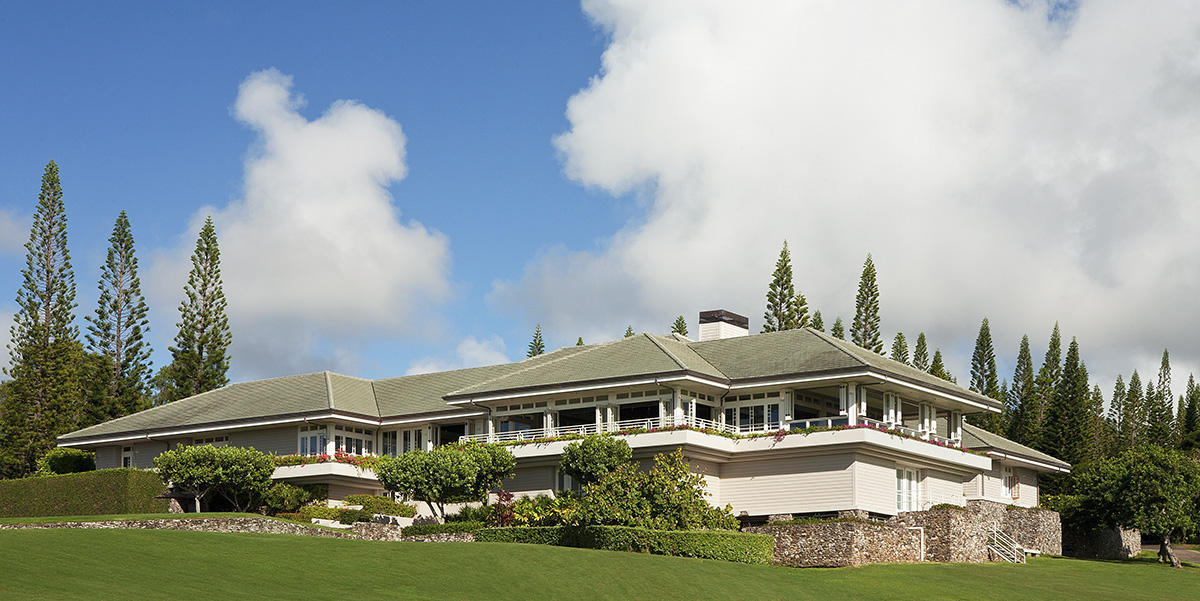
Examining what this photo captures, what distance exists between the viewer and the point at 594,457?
129 feet

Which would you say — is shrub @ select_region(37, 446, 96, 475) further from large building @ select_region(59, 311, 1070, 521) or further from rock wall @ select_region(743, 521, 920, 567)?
rock wall @ select_region(743, 521, 920, 567)

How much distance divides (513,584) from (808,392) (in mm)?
19908

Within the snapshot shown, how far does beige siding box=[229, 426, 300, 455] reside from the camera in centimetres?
5191

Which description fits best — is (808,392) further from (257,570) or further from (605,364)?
(257,570)

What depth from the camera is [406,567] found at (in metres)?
28.5

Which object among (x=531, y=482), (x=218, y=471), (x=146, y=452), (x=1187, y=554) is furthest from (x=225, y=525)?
(x=1187, y=554)

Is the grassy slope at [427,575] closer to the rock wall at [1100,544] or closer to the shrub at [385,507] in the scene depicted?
the shrub at [385,507]

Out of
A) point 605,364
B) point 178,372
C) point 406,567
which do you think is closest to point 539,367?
point 605,364

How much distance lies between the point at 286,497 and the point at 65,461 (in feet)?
45.4

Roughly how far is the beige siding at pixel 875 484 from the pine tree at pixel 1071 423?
36463 millimetres

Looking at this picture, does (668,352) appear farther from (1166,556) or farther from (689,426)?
(1166,556)

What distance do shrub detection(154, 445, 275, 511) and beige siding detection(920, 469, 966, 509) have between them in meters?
24.1

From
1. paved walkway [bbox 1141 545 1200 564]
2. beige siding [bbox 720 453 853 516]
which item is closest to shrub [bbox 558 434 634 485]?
beige siding [bbox 720 453 853 516]

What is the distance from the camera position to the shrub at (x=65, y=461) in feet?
178
